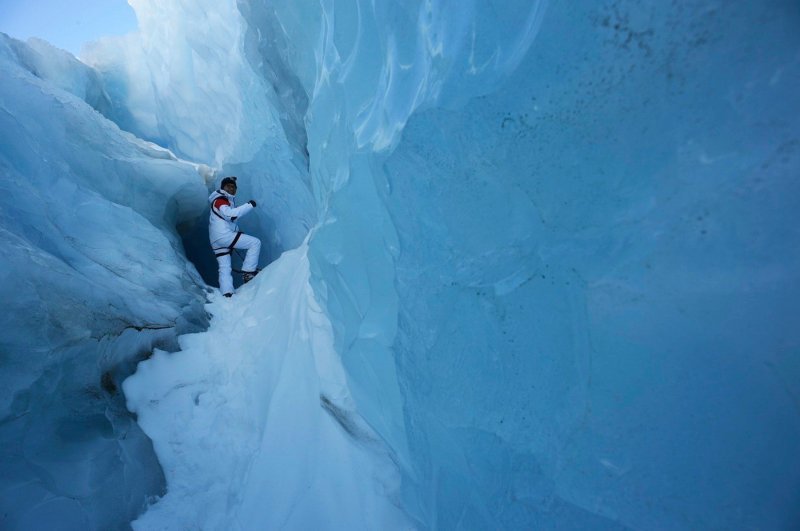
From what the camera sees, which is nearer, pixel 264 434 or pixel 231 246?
pixel 264 434

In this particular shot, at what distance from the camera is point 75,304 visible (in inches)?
85.6

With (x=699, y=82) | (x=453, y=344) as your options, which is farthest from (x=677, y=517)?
(x=699, y=82)

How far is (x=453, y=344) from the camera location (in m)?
1.39

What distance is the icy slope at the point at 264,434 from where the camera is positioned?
1842mm

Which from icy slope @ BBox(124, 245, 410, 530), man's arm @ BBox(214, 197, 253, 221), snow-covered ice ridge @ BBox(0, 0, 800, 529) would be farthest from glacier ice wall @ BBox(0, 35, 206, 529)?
man's arm @ BBox(214, 197, 253, 221)

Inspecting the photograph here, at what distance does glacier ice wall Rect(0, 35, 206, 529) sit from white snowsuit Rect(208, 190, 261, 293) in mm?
378

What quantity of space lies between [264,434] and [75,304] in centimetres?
121

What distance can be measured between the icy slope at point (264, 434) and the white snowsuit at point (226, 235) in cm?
145

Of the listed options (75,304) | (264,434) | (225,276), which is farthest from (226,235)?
(264,434)

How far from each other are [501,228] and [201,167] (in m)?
5.13

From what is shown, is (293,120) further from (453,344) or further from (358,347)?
(453,344)

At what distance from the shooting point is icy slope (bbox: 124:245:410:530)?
1.84m

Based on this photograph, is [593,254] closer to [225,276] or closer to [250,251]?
[225,276]

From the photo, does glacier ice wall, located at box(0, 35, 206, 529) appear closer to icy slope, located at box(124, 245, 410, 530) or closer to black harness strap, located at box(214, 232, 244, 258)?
icy slope, located at box(124, 245, 410, 530)
